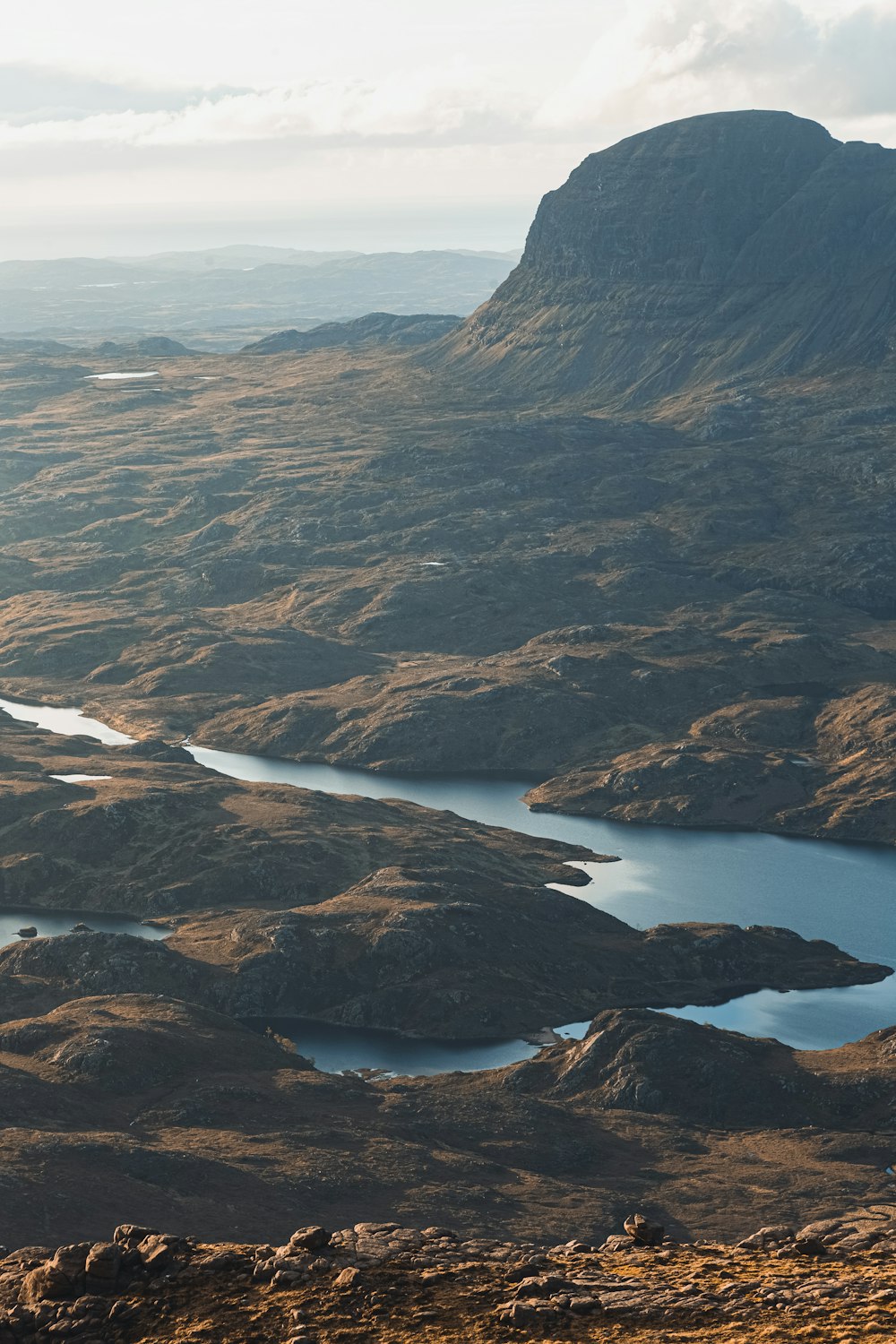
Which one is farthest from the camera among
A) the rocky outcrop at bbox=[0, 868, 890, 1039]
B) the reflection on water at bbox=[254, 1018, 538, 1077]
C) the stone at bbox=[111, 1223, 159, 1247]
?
the rocky outcrop at bbox=[0, 868, 890, 1039]

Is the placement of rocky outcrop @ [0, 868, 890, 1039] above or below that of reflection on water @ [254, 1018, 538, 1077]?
above

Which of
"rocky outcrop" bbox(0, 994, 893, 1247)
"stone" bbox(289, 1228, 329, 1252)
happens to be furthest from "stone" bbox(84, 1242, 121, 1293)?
"rocky outcrop" bbox(0, 994, 893, 1247)

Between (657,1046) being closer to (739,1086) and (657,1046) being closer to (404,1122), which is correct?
(739,1086)

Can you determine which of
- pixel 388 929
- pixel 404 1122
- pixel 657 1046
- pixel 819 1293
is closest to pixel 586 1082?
pixel 657 1046

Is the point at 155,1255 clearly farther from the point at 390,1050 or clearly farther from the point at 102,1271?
the point at 390,1050

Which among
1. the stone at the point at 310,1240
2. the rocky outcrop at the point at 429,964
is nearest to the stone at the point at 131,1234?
the stone at the point at 310,1240

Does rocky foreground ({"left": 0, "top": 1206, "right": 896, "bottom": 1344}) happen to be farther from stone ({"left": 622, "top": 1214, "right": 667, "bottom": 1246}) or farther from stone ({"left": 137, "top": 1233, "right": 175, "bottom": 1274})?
stone ({"left": 622, "top": 1214, "right": 667, "bottom": 1246})
